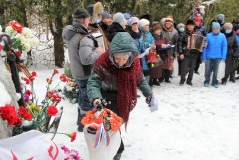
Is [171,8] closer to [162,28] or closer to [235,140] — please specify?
[162,28]

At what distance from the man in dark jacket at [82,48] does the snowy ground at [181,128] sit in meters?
1.00

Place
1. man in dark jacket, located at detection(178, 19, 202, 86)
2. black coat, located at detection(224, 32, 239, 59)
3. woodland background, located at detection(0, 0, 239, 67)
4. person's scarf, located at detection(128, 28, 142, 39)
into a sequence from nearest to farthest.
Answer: person's scarf, located at detection(128, 28, 142, 39) < man in dark jacket, located at detection(178, 19, 202, 86) < black coat, located at detection(224, 32, 239, 59) < woodland background, located at detection(0, 0, 239, 67)

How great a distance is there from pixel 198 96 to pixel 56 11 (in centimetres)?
539

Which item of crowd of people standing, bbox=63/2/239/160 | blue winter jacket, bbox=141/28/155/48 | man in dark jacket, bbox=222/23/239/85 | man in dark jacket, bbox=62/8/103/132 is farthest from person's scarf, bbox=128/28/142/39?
man in dark jacket, bbox=222/23/239/85

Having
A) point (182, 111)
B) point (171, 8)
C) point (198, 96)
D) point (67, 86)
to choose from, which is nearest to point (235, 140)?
point (182, 111)

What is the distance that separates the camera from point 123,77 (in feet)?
10.8

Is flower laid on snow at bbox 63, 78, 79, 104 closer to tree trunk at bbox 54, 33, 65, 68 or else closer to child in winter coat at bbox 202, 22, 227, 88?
child in winter coat at bbox 202, 22, 227, 88

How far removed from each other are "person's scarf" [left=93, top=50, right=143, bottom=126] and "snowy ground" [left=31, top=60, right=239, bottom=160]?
104cm

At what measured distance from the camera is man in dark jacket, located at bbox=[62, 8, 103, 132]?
13.4 ft

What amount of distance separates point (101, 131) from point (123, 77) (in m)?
0.79

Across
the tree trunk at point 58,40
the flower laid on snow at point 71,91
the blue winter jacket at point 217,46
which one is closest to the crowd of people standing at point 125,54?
the blue winter jacket at point 217,46

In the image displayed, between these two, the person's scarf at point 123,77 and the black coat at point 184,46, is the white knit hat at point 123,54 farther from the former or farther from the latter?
the black coat at point 184,46

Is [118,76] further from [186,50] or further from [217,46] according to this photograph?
[217,46]

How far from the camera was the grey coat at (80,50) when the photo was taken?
4.07m
